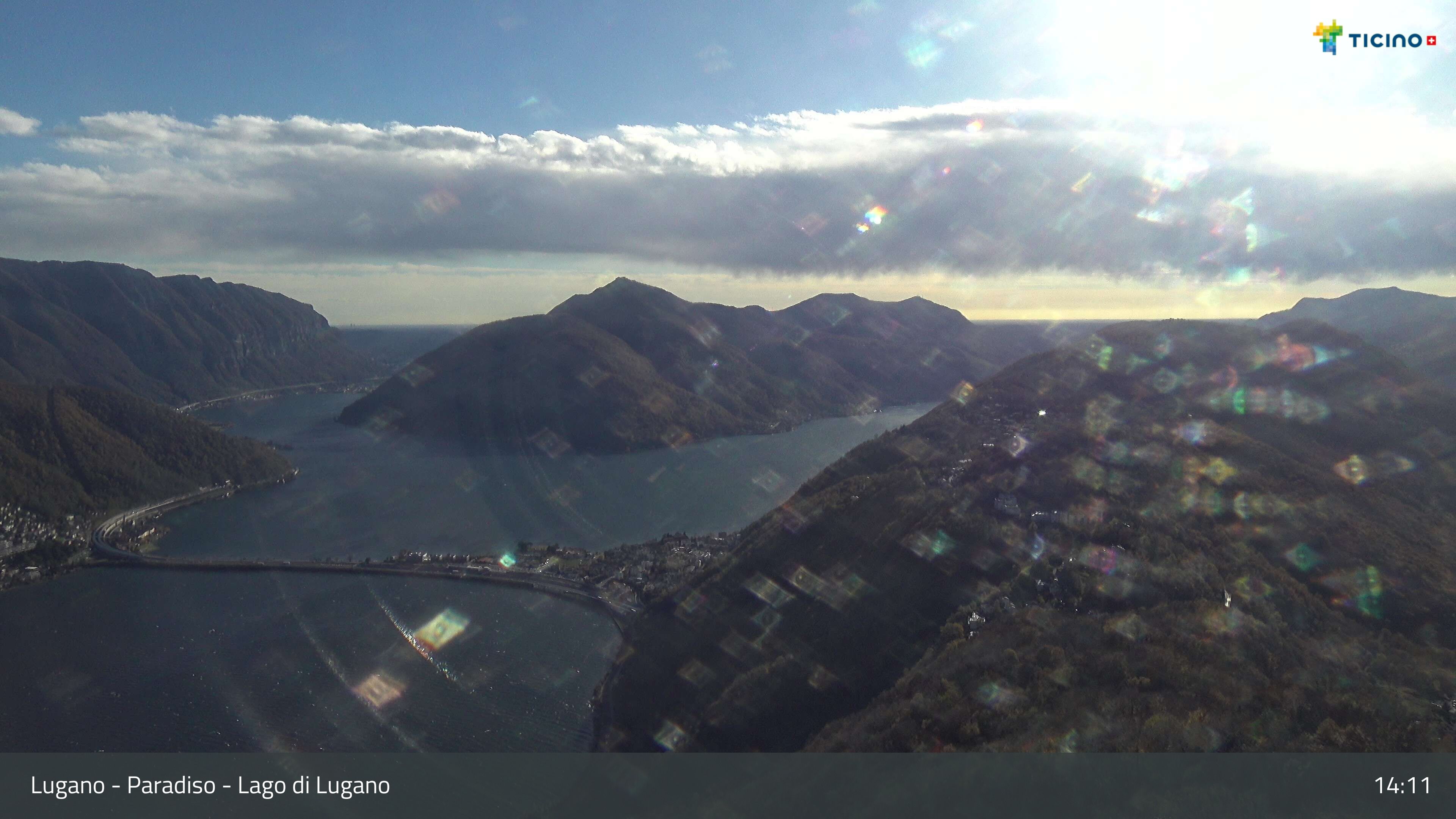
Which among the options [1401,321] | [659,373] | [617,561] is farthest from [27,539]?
[1401,321]

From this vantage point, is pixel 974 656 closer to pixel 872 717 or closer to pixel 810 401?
pixel 872 717

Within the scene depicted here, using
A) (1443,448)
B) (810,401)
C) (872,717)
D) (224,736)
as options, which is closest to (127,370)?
(810,401)

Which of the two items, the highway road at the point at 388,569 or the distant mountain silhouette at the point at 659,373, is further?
the distant mountain silhouette at the point at 659,373

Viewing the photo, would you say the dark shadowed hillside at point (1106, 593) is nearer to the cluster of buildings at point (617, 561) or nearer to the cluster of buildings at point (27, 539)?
the cluster of buildings at point (617, 561)

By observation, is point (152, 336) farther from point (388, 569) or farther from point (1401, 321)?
point (1401, 321)

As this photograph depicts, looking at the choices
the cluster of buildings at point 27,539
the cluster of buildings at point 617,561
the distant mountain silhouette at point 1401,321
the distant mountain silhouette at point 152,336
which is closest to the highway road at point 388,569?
the cluster of buildings at point 617,561

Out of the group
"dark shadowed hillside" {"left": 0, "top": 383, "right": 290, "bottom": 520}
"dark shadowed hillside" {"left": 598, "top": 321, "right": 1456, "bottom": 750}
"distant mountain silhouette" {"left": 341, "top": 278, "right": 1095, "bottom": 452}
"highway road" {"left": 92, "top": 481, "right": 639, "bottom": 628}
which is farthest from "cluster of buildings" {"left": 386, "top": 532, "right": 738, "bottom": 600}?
"distant mountain silhouette" {"left": 341, "top": 278, "right": 1095, "bottom": 452}

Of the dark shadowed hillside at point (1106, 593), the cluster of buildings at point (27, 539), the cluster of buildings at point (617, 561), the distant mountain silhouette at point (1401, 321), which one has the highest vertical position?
the distant mountain silhouette at point (1401, 321)
